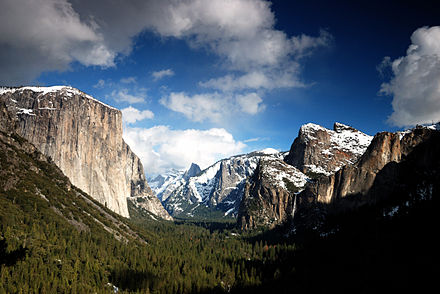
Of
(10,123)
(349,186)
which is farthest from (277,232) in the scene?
(10,123)

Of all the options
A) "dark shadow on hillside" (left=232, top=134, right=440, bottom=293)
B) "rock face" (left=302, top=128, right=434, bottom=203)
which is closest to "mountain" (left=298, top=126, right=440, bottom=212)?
"rock face" (left=302, top=128, right=434, bottom=203)

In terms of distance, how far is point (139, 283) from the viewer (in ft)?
302

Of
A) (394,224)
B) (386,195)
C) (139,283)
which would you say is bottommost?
(139,283)

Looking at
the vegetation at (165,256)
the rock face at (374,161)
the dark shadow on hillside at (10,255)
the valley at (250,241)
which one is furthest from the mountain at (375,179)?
the dark shadow on hillside at (10,255)

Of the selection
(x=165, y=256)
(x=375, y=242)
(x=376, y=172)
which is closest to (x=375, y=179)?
(x=376, y=172)

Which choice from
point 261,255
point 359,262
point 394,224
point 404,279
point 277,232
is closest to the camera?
point 404,279

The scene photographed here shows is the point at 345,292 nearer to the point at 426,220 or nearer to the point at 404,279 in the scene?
the point at 404,279

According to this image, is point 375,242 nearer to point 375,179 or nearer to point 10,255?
point 375,179

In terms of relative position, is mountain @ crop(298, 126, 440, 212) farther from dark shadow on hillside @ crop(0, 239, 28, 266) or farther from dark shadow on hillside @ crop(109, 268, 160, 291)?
dark shadow on hillside @ crop(0, 239, 28, 266)

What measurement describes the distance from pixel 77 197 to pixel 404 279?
154m

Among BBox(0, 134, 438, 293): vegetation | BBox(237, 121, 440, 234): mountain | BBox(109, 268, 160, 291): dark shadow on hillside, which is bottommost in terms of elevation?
BBox(109, 268, 160, 291): dark shadow on hillside

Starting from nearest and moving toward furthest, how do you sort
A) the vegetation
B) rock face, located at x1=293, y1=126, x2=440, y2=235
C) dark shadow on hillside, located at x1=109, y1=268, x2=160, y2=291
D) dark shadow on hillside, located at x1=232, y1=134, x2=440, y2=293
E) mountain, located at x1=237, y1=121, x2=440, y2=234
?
the vegetation → dark shadow on hillside, located at x1=109, y1=268, x2=160, y2=291 → dark shadow on hillside, located at x1=232, y1=134, x2=440, y2=293 → rock face, located at x1=293, y1=126, x2=440, y2=235 → mountain, located at x1=237, y1=121, x2=440, y2=234

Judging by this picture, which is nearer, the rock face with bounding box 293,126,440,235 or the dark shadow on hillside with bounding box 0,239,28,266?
the dark shadow on hillside with bounding box 0,239,28,266

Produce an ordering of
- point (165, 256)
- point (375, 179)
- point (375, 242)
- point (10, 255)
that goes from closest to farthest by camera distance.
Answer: point (10, 255) → point (375, 242) → point (165, 256) → point (375, 179)
